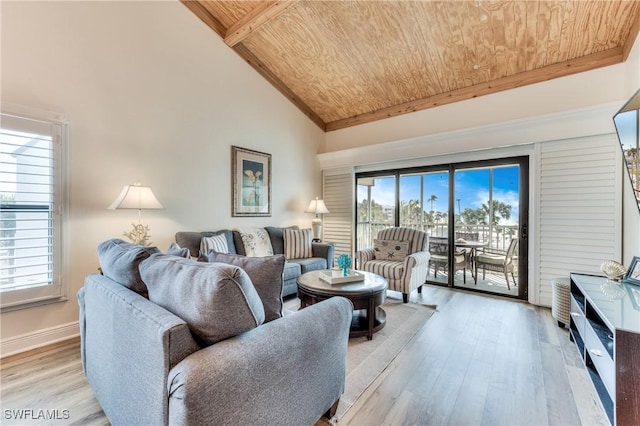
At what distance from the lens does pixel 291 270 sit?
3496mm

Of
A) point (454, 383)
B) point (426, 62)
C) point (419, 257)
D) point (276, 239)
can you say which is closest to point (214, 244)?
point (276, 239)

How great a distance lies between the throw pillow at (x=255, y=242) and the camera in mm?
3676

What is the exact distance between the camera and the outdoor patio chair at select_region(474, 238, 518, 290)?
3687mm

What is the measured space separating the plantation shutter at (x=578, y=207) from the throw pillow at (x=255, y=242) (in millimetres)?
3540

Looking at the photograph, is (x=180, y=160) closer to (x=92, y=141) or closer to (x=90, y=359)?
(x=92, y=141)

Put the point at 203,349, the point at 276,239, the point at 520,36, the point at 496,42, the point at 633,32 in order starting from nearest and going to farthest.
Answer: the point at 203,349, the point at 633,32, the point at 520,36, the point at 496,42, the point at 276,239

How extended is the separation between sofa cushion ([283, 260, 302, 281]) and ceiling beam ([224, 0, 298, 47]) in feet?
10.1

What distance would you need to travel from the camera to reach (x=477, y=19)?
2.84 meters

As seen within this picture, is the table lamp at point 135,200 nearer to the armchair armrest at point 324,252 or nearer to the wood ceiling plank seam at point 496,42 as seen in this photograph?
the armchair armrest at point 324,252

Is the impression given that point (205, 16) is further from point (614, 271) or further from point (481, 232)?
point (614, 271)

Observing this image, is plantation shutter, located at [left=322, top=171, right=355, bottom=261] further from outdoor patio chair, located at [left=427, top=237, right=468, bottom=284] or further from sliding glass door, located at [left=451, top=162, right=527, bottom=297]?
sliding glass door, located at [left=451, top=162, right=527, bottom=297]

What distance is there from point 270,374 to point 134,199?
7.89 feet

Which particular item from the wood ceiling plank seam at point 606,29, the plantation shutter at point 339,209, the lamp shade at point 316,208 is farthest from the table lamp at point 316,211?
the wood ceiling plank seam at point 606,29

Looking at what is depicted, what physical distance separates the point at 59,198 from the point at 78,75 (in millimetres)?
1192
